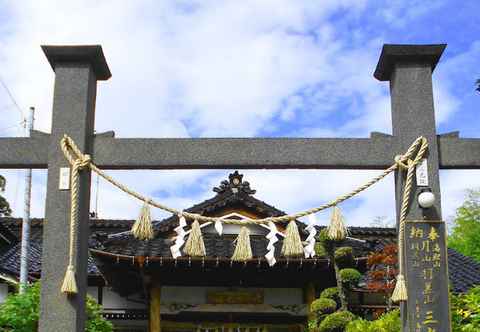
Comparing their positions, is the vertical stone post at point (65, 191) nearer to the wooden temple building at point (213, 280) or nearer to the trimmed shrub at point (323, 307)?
the trimmed shrub at point (323, 307)

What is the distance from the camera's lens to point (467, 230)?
2906 cm

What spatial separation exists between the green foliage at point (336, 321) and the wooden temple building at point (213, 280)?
2595 millimetres

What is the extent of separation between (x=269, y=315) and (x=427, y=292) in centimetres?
748

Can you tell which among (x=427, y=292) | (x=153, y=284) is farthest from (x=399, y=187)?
(x=153, y=284)

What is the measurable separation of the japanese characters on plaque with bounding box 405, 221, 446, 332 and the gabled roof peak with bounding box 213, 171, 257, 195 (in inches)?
328

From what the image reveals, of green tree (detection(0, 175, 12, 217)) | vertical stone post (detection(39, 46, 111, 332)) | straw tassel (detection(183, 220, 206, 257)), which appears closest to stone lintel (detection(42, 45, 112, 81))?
vertical stone post (detection(39, 46, 111, 332))

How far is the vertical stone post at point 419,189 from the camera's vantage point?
4.56m

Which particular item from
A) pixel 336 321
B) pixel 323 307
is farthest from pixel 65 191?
pixel 323 307

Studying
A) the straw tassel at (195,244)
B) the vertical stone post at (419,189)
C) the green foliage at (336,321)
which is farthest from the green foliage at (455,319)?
the straw tassel at (195,244)

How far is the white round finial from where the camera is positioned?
182 inches

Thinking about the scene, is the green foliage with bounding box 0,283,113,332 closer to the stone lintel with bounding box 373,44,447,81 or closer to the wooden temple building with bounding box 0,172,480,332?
the wooden temple building with bounding box 0,172,480,332

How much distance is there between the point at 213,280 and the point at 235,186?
224 centimetres

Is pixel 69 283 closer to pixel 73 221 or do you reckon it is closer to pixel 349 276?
pixel 73 221

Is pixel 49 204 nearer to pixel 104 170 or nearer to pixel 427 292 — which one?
pixel 104 170
